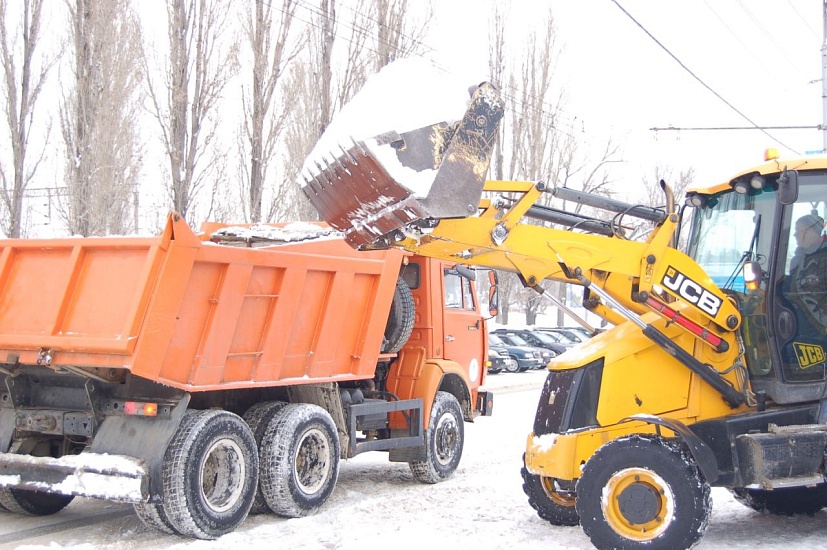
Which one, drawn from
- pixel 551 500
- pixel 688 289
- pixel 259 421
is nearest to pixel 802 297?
pixel 688 289

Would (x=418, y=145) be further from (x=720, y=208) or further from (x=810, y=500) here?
(x=810, y=500)

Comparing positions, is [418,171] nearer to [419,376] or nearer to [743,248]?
[743,248]

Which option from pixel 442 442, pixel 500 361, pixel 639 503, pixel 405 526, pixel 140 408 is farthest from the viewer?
pixel 500 361

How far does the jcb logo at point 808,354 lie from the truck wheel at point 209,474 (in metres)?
4.38

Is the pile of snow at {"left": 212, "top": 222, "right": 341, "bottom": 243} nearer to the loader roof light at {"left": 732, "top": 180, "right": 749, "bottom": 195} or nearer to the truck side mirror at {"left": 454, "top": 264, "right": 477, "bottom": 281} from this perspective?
the truck side mirror at {"left": 454, "top": 264, "right": 477, "bottom": 281}

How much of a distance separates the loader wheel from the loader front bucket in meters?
A: 3.86

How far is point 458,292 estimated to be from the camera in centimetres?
1079

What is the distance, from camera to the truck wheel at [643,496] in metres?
5.79

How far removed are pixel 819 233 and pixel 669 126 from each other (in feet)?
41.5

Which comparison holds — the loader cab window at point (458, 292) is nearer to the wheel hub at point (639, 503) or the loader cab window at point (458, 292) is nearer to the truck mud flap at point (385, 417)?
the truck mud flap at point (385, 417)

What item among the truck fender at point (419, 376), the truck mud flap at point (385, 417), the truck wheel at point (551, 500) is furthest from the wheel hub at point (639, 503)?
the truck fender at point (419, 376)

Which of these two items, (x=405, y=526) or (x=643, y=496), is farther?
(x=405, y=526)

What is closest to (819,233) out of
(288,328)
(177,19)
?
(288,328)

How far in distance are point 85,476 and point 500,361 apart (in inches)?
852
